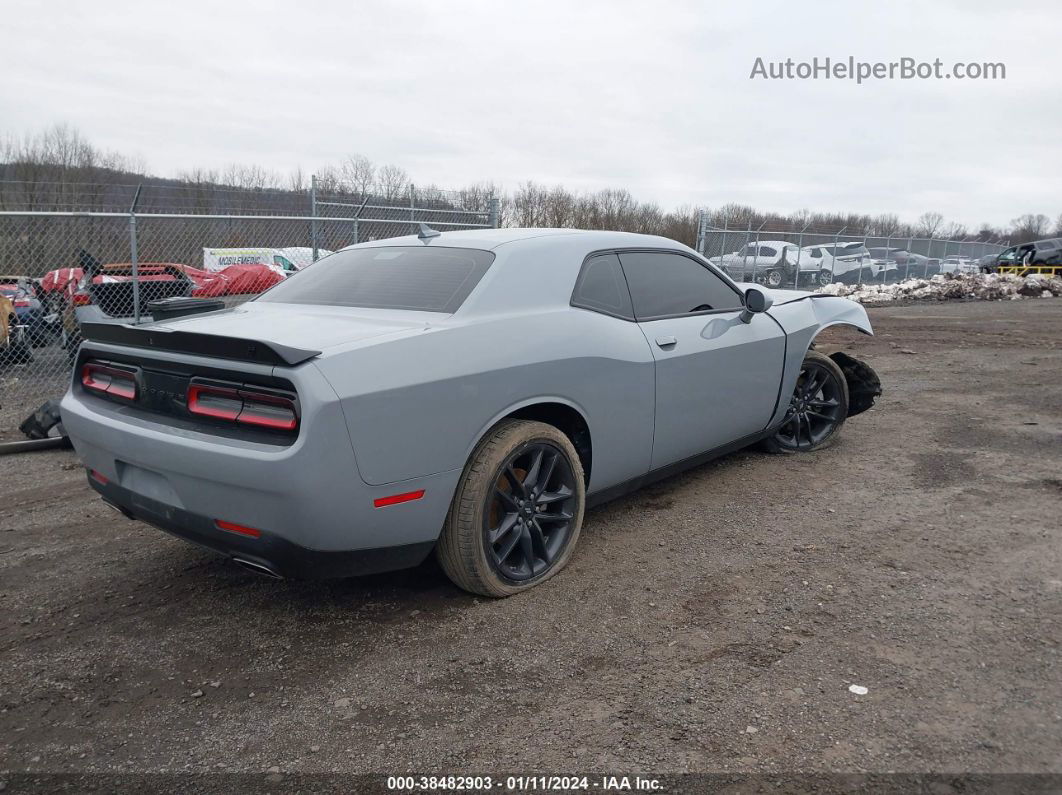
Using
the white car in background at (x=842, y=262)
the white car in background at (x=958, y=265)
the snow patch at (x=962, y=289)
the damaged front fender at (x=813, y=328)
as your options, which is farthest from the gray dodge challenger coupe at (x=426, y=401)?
the white car in background at (x=958, y=265)

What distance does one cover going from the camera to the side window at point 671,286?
4.18 metres

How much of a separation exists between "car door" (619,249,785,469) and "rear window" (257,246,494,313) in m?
0.96

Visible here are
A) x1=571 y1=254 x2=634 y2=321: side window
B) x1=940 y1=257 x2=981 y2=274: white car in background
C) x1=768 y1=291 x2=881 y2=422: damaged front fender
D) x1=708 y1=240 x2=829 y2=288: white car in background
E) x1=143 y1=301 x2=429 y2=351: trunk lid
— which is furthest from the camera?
x1=940 y1=257 x2=981 y2=274: white car in background

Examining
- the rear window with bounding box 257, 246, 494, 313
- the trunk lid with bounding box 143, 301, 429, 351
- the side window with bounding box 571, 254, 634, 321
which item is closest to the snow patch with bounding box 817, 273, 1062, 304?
the side window with bounding box 571, 254, 634, 321

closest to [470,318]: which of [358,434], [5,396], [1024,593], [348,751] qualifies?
[358,434]

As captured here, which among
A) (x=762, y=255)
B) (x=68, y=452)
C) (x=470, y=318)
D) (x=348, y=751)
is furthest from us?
(x=762, y=255)

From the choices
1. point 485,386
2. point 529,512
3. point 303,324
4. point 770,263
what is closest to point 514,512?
point 529,512

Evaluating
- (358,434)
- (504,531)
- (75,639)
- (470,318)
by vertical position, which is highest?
(470,318)

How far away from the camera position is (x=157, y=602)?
343 centimetres

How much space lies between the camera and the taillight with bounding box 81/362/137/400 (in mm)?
3254

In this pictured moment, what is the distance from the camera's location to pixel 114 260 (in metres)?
9.69

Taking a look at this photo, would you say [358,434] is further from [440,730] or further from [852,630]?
[852,630]

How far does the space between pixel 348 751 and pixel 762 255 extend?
22273 mm

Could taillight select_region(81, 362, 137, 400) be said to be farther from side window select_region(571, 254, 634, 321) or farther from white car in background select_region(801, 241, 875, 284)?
white car in background select_region(801, 241, 875, 284)
